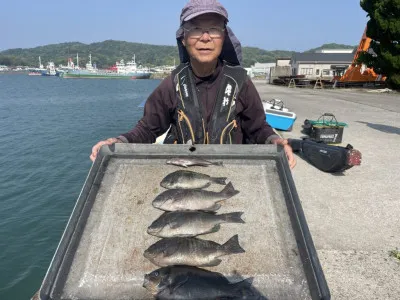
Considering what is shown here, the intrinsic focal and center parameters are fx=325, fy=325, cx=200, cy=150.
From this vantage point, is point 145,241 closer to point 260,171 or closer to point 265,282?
point 265,282

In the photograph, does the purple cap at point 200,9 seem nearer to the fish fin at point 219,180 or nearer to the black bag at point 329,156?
the fish fin at point 219,180

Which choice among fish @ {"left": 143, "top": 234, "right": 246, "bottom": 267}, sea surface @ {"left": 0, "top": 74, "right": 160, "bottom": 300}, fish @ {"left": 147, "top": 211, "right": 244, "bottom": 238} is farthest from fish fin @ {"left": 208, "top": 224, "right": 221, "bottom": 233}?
sea surface @ {"left": 0, "top": 74, "right": 160, "bottom": 300}

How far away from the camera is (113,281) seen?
1.97m

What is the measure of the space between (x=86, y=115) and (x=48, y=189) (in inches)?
851

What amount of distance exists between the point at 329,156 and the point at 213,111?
5.27 meters

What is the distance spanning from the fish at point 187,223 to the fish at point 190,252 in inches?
3.9

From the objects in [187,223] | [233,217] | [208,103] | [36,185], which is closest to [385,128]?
[208,103]

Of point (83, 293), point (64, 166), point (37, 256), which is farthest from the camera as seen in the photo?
point (64, 166)

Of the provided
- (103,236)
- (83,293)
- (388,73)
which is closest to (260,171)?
(103,236)

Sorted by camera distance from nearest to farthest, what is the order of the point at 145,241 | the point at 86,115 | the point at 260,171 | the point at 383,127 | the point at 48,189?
1. the point at 145,241
2. the point at 260,171
3. the point at 48,189
4. the point at 383,127
5. the point at 86,115

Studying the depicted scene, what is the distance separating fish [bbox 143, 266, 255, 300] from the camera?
188 centimetres

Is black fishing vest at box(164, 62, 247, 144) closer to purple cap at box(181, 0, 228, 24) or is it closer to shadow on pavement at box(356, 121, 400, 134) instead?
purple cap at box(181, 0, 228, 24)

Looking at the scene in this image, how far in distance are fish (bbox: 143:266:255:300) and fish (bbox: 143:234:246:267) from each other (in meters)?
0.10

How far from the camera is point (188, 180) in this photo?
270 centimetres
